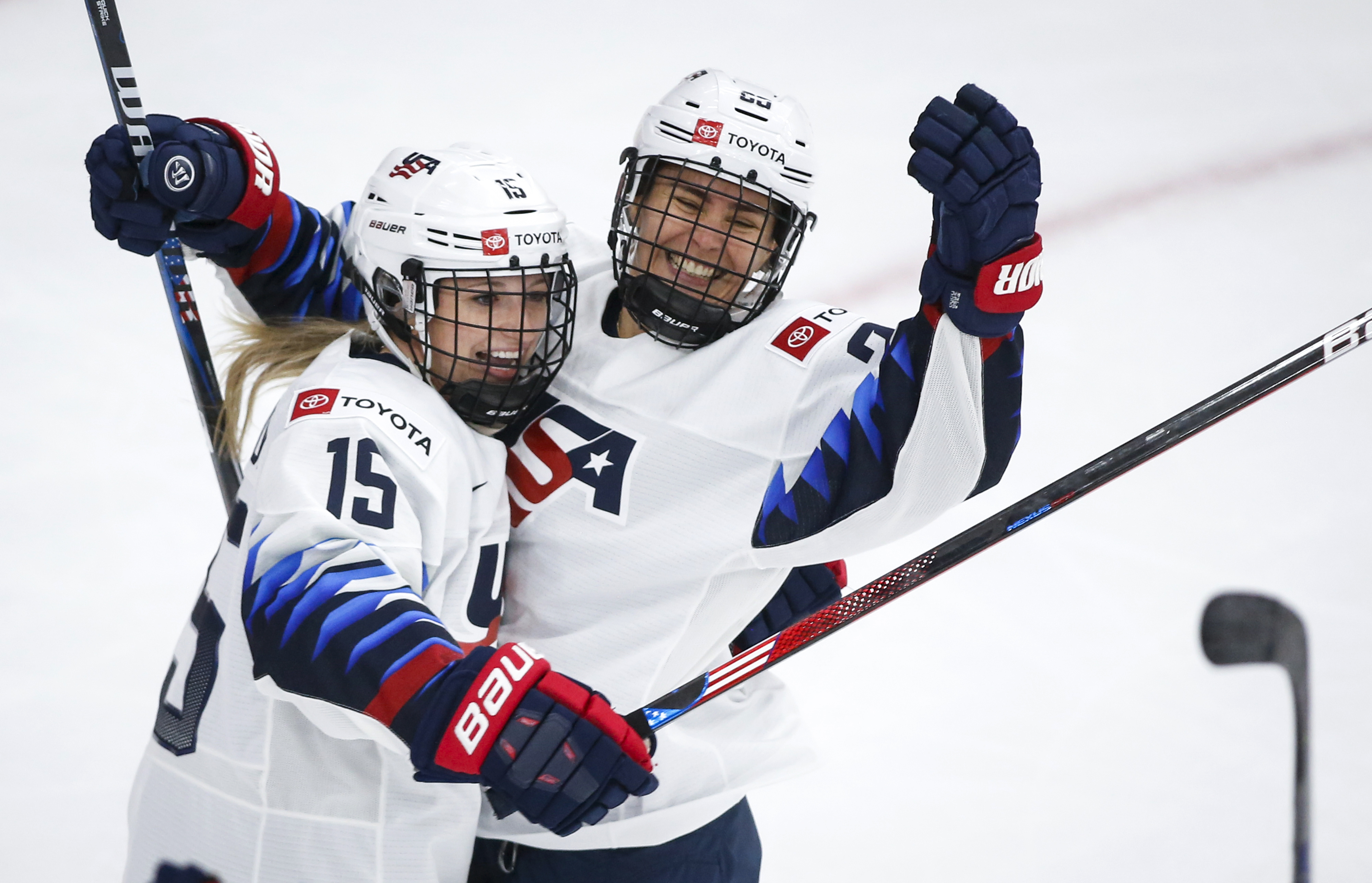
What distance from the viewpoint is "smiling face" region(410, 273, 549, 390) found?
149 cm

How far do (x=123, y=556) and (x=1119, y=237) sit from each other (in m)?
2.72

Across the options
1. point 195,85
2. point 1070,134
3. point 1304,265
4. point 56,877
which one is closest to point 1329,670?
point 1304,265

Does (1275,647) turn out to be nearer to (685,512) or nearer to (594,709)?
(685,512)

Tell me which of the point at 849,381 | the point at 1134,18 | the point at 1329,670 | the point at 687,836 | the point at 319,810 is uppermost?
the point at 1134,18

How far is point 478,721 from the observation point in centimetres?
111

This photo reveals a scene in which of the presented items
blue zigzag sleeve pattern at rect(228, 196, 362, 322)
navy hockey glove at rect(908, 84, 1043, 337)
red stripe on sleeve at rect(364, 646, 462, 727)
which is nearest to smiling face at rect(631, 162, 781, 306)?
navy hockey glove at rect(908, 84, 1043, 337)

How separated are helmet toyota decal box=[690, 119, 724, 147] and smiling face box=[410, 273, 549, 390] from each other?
274mm

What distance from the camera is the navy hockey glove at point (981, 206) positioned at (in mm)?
1197

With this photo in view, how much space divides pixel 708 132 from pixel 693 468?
428 mm

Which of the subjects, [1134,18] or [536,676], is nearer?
[536,676]

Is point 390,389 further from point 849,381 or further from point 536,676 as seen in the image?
point 849,381

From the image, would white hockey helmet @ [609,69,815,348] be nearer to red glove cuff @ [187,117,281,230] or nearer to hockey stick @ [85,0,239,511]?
red glove cuff @ [187,117,281,230]

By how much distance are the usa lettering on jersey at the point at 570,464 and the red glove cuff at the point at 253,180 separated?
0.53m

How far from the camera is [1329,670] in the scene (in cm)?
259
